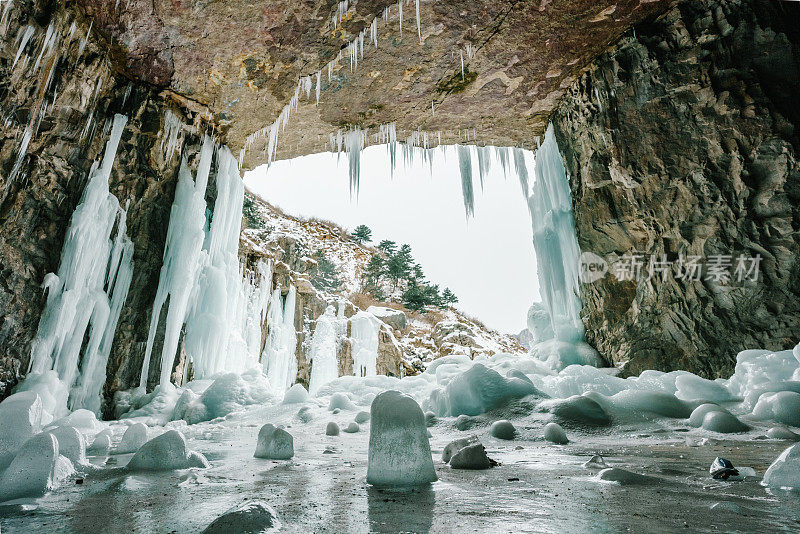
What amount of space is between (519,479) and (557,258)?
7.72 metres

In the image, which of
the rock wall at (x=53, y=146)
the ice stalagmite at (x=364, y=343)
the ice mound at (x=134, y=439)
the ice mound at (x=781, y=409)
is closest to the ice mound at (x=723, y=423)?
the ice mound at (x=781, y=409)

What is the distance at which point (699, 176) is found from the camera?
19.3 feet

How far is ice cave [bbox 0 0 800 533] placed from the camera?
1.67m

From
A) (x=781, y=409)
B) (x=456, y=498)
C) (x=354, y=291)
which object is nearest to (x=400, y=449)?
(x=456, y=498)

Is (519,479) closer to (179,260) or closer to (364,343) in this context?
(179,260)

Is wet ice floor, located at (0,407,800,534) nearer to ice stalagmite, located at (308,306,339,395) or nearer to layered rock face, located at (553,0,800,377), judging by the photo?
layered rock face, located at (553,0,800,377)

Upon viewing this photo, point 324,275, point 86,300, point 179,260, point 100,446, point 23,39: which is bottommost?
point 100,446

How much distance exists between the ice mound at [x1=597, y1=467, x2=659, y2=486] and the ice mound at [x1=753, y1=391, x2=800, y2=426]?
2578 millimetres

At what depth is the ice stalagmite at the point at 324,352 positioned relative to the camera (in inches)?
639

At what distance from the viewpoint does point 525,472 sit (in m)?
1.95

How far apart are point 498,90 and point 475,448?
750cm

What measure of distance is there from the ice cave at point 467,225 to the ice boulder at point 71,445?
0.04 ft

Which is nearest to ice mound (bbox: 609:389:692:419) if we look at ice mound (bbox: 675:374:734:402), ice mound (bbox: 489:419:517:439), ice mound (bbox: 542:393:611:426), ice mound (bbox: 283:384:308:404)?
ice mound (bbox: 542:393:611:426)

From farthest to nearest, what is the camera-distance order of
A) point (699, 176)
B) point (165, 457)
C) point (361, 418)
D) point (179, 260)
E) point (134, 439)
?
1. point (179, 260)
2. point (699, 176)
3. point (361, 418)
4. point (134, 439)
5. point (165, 457)
